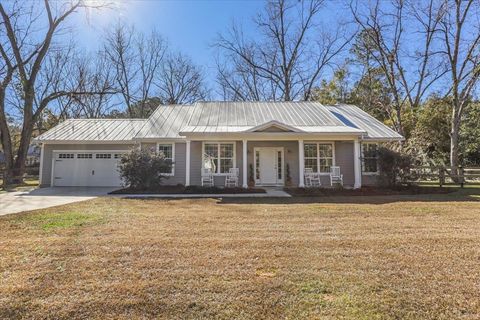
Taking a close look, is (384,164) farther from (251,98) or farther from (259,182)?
(251,98)

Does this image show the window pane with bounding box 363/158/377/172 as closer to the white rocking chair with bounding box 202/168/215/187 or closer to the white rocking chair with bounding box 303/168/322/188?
the white rocking chair with bounding box 303/168/322/188

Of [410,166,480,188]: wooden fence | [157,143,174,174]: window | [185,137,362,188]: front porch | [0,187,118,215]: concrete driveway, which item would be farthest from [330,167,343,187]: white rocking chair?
[0,187,118,215]: concrete driveway

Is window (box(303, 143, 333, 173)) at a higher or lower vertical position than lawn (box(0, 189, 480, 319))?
higher

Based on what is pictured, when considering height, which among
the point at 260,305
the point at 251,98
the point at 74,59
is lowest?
the point at 260,305

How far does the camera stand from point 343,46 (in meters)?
27.0

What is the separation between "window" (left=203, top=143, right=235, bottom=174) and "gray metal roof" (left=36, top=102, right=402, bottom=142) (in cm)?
95

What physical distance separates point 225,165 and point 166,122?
4.44m

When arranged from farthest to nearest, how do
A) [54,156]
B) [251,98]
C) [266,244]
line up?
[251,98], [54,156], [266,244]

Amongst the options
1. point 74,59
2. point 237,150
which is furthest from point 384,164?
point 74,59

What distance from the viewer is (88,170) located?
16.3 meters

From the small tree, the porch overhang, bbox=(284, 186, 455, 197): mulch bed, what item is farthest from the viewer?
the porch overhang

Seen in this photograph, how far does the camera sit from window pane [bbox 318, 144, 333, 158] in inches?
578

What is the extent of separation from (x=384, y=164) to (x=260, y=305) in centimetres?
1246

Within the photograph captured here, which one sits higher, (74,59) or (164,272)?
(74,59)
